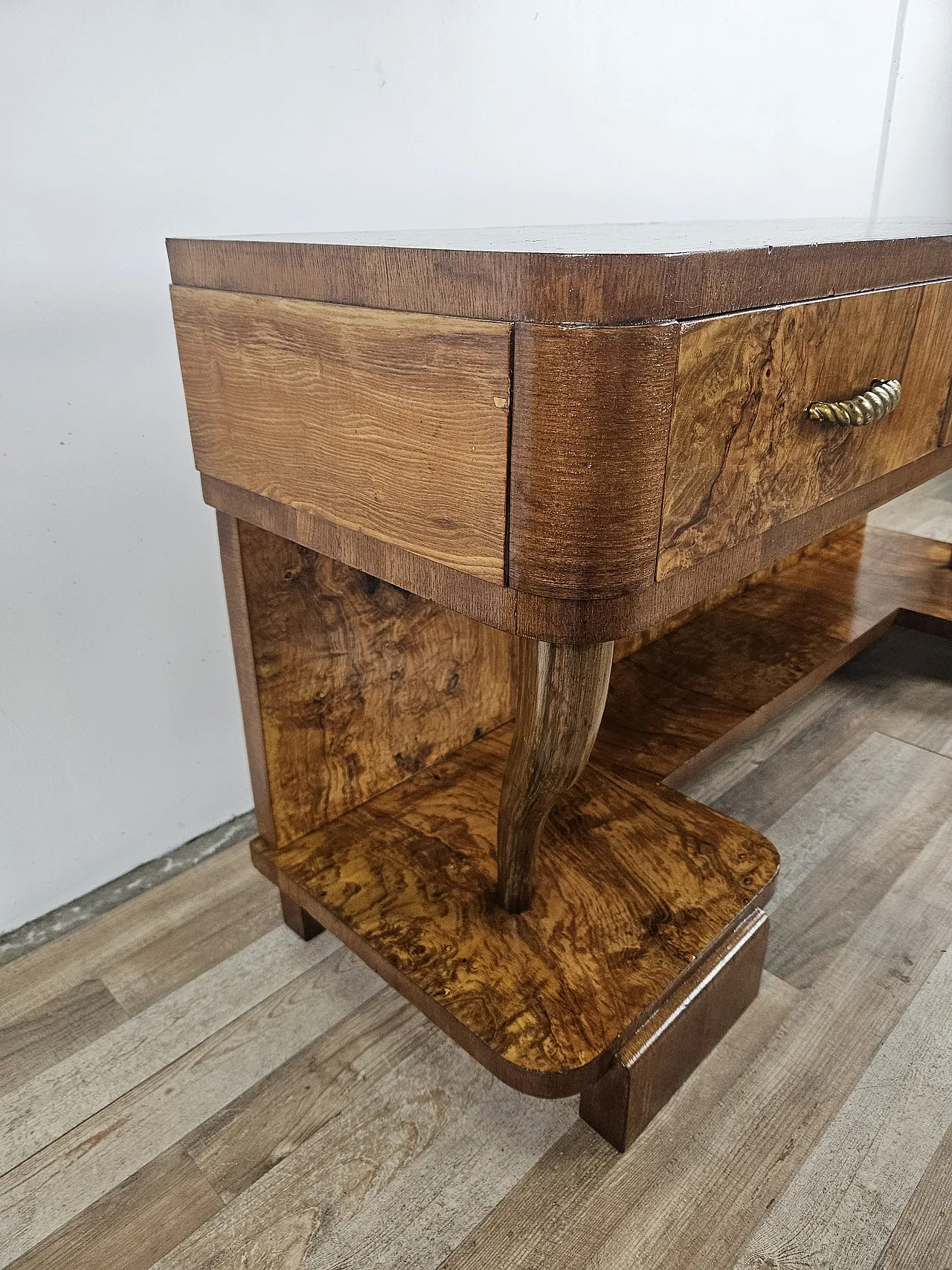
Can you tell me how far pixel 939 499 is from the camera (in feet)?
6.49

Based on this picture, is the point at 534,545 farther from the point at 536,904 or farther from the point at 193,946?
the point at 193,946

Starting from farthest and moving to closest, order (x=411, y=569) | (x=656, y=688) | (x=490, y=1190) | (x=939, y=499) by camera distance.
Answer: (x=939, y=499)
(x=656, y=688)
(x=490, y=1190)
(x=411, y=569)

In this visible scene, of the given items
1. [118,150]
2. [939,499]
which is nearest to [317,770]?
[118,150]

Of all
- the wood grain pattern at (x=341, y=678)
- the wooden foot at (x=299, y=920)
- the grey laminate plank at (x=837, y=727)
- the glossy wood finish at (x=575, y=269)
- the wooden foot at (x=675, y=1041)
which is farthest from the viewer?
the grey laminate plank at (x=837, y=727)

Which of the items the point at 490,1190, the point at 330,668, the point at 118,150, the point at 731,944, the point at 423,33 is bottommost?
the point at 490,1190

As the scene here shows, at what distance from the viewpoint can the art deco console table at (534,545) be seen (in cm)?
43

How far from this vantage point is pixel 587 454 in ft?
1.37

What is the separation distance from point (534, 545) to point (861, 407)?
0.85 feet

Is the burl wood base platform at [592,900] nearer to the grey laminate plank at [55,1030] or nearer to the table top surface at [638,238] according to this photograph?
the grey laminate plank at [55,1030]

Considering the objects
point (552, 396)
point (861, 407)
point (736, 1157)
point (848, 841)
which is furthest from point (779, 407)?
point (848, 841)

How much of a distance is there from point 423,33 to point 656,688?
0.73 metres

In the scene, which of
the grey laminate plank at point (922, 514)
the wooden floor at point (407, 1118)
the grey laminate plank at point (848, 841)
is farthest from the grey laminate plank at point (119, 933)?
the grey laminate plank at point (922, 514)

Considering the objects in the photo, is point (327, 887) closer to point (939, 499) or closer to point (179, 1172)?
point (179, 1172)

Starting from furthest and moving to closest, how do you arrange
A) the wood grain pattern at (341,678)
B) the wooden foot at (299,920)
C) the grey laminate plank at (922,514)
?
the grey laminate plank at (922,514) → the wooden foot at (299,920) → the wood grain pattern at (341,678)
